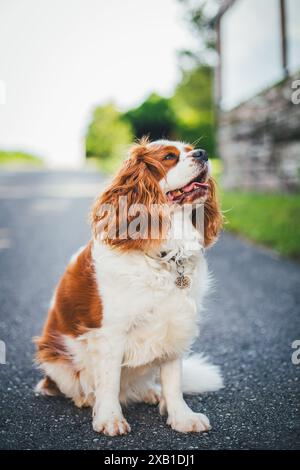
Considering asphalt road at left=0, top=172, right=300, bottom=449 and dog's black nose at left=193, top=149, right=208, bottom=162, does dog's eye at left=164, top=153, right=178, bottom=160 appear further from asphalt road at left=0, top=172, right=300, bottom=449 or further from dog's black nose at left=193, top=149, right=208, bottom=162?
asphalt road at left=0, top=172, right=300, bottom=449

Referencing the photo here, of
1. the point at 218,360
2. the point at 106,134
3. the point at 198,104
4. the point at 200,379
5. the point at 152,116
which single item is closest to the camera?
the point at 200,379

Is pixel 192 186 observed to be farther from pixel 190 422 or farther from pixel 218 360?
pixel 218 360

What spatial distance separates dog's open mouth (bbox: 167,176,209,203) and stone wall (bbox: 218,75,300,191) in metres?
6.13

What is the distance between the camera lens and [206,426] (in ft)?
8.23

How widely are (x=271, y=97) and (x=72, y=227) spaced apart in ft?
14.7

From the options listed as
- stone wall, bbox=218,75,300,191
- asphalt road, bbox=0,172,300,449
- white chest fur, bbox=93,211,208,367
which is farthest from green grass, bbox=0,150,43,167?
white chest fur, bbox=93,211,208,367

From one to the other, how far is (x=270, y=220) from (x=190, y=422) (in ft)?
18.2

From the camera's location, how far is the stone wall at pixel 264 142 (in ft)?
30.7

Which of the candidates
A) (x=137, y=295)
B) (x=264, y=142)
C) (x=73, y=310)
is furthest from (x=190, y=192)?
(x=264, y=142)

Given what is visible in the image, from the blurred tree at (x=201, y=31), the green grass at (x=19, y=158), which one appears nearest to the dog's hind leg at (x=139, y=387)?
the blurred tree at (x=201, y=31)

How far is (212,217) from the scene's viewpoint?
297 cm

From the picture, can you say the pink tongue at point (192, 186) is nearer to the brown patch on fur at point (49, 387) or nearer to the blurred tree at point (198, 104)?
the brown patch on fur at point (49, 387)

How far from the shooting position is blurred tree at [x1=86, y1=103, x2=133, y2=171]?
1272 inches

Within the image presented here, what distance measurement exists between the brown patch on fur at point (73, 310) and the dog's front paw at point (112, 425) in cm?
42
